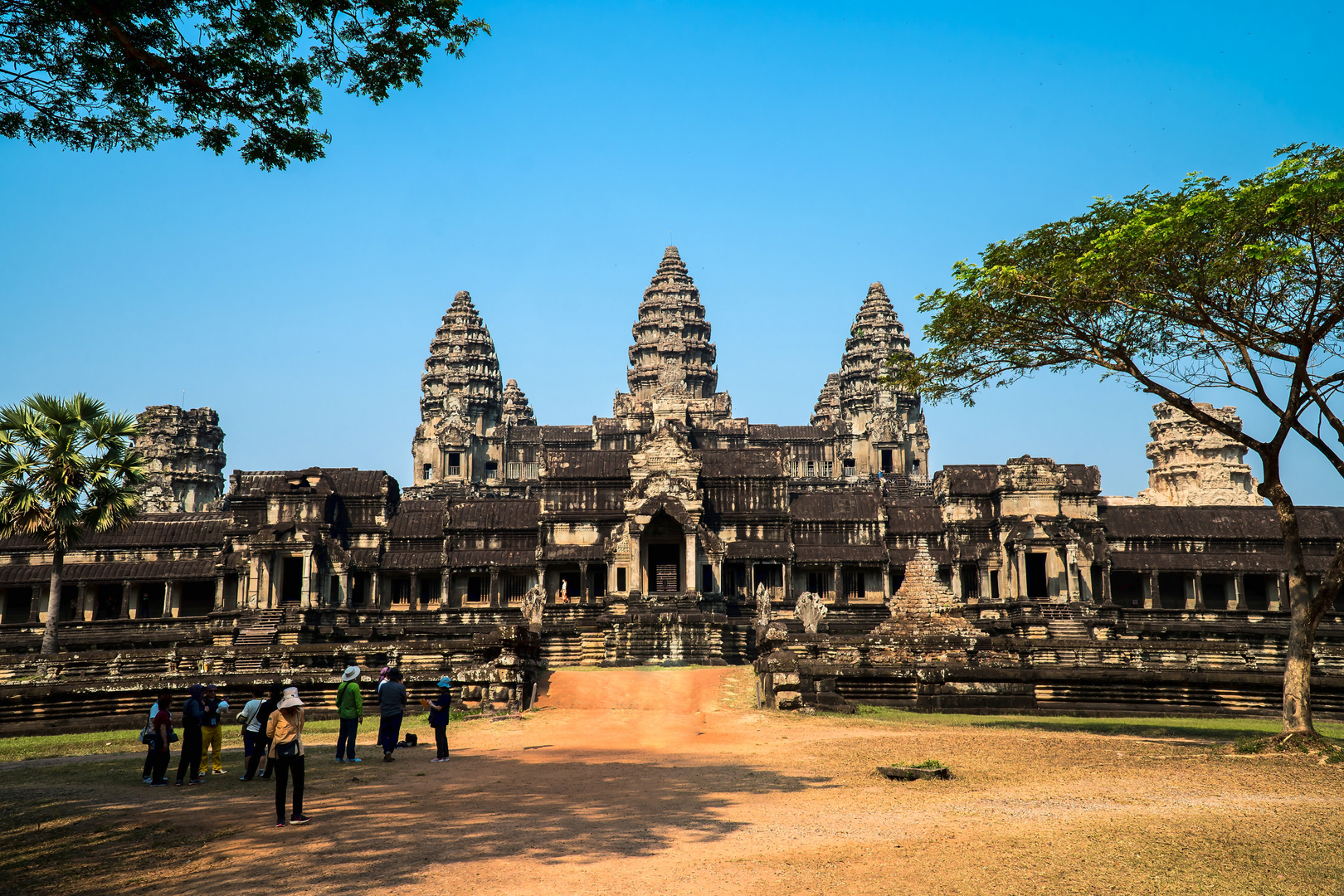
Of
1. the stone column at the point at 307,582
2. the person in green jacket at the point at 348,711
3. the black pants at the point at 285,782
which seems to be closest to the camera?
the black pants at the point at 285,782

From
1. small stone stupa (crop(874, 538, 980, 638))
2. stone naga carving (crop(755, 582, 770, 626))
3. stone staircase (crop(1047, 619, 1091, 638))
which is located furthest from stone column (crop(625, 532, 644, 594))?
stone staircase (crop(1047, 619, 1091, 638))

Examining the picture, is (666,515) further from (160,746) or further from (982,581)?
(160,746)

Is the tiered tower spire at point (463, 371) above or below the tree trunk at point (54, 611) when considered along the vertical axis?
above

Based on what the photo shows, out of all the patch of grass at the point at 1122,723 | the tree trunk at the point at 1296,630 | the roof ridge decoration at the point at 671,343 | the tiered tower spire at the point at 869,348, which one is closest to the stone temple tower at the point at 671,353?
the roof ridge decoration at the point at 671,343

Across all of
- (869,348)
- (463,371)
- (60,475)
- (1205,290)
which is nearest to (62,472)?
(60,475)

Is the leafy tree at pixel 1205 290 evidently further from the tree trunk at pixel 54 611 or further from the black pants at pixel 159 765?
the tree trunk at pixel 54 611

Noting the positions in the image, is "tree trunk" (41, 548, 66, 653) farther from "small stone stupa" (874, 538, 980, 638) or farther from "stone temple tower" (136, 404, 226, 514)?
"stone temple tower" (136, 404, 226, 514)

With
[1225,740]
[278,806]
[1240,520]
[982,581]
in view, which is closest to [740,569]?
[982,581]

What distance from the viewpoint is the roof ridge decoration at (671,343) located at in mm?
78438

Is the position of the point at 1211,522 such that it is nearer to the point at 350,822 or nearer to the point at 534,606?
the point at 534,606

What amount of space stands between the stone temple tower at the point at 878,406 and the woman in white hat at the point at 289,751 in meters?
61.5

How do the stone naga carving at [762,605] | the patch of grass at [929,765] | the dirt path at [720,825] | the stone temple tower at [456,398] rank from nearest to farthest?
the dirt path at [720,825] → the patch of grass at [929,765] → the stone naga carving at [762,605] → the stone temple tower at [456,398]

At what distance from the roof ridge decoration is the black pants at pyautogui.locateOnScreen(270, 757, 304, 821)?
6726cm

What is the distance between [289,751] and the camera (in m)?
10.2
